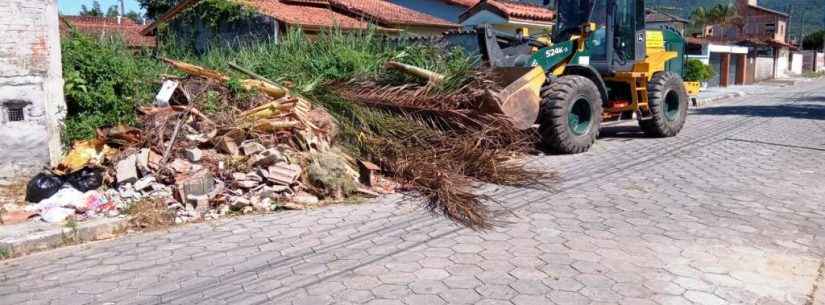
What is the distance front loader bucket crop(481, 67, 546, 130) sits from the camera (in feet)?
27.6

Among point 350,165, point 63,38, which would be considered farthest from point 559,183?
point 63,38

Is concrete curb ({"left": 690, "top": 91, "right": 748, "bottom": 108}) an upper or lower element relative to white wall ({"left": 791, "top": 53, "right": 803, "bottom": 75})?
lower

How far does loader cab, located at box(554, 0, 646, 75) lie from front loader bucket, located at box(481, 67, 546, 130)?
1858 mm

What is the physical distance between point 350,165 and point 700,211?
380cm

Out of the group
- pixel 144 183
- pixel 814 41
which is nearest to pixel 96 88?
pixel 144 183

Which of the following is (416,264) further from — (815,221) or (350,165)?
(815,221)

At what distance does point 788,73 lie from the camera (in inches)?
2173

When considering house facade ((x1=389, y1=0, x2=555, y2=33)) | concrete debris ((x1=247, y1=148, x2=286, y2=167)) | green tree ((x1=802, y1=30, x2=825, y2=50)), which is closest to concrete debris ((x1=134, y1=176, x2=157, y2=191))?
concrete debris ((x1=247, y1=148, x2=286, y2=167))

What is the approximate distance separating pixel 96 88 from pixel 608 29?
7737 millimetres

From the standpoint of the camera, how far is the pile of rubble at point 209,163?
655cm

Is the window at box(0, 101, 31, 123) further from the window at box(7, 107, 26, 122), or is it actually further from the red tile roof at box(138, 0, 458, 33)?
the red tile roof at box(138, 0, 458, 33)

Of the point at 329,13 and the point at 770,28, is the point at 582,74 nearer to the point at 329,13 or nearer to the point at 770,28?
the point at 329,13

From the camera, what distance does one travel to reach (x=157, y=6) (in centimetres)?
2627

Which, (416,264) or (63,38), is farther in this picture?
(63,38)
